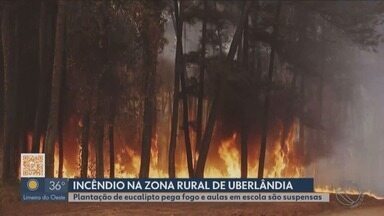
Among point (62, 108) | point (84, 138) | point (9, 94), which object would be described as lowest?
point (84, 138)

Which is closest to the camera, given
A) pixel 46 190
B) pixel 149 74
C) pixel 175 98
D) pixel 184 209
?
pixel 184 209

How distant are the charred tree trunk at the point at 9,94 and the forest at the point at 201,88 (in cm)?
5

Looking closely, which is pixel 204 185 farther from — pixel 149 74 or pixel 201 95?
pixel 149 74

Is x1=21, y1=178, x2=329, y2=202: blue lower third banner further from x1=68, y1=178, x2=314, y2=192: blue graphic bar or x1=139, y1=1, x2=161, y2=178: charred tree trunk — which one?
x1=139, y1=1, x2=161, y2=178: charred tree trunk

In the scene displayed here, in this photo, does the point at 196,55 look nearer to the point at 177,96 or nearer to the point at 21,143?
the point at 177,96

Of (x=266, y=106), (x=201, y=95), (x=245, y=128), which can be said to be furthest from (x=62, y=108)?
(x=266, y=106)

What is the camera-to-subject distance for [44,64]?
10562 millimetres

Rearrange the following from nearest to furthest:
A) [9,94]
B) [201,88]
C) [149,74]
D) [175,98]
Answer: [201,88] < [175,98] < [149,74] < [9,94]

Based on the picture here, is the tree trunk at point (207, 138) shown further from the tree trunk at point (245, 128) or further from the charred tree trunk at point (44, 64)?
the charred tree trunk at point (44, 64)

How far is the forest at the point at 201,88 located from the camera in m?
9.88

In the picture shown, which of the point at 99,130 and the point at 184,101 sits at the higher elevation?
the point at 184,101

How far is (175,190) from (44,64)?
3.26 meters

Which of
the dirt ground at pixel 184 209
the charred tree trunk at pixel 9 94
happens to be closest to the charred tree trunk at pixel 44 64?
the charred tree trunk at pixel 9 94

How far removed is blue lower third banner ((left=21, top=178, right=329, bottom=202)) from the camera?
9.54 metres
